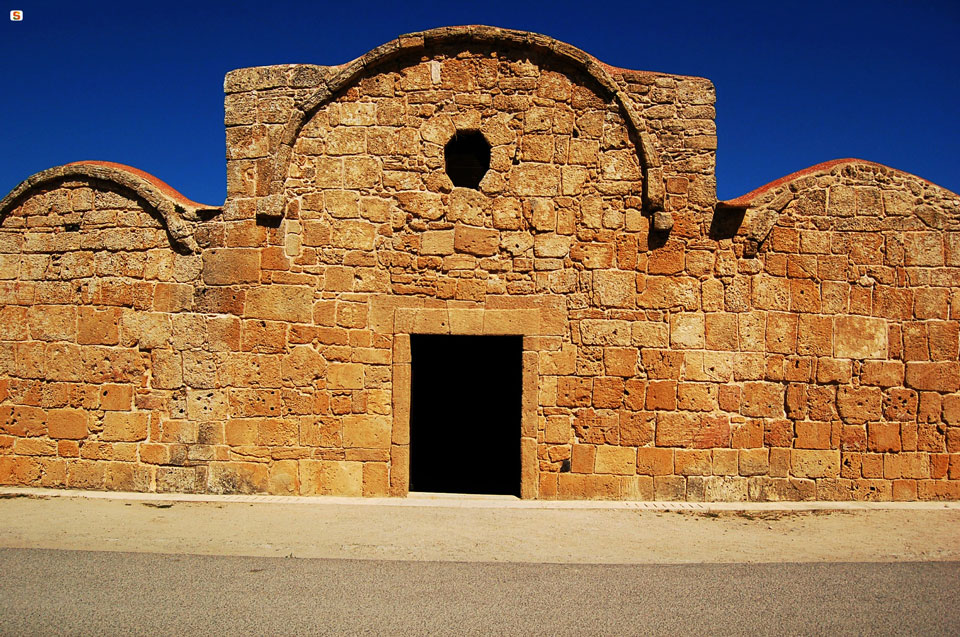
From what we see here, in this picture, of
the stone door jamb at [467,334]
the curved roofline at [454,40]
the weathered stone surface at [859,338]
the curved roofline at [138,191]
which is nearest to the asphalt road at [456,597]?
the stone door jamb at [467,334]

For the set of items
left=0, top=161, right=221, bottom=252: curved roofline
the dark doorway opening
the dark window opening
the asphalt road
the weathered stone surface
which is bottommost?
the asphalt road

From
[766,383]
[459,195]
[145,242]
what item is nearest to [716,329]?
[766,383]

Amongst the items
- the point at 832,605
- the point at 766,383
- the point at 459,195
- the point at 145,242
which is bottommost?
the point at 832,605

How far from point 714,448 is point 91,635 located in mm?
5268

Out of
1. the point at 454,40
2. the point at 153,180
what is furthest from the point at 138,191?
the point at 454,40

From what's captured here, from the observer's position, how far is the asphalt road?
324cm

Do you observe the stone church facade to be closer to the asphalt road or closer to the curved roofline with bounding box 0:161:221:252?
the curved roofline with bounding box 0:161:221:252

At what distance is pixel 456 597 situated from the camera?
3621mm

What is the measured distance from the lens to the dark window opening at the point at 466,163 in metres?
6.63

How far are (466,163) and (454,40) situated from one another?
4.12ft

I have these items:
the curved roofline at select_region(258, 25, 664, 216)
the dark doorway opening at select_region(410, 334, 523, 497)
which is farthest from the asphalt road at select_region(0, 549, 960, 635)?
the dark doorway opening at select_region(410, 334, 523, 497)

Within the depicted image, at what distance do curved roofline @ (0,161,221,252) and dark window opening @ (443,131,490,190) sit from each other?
98.9 inches

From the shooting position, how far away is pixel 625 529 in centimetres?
511

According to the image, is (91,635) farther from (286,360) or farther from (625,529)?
(625,529)
